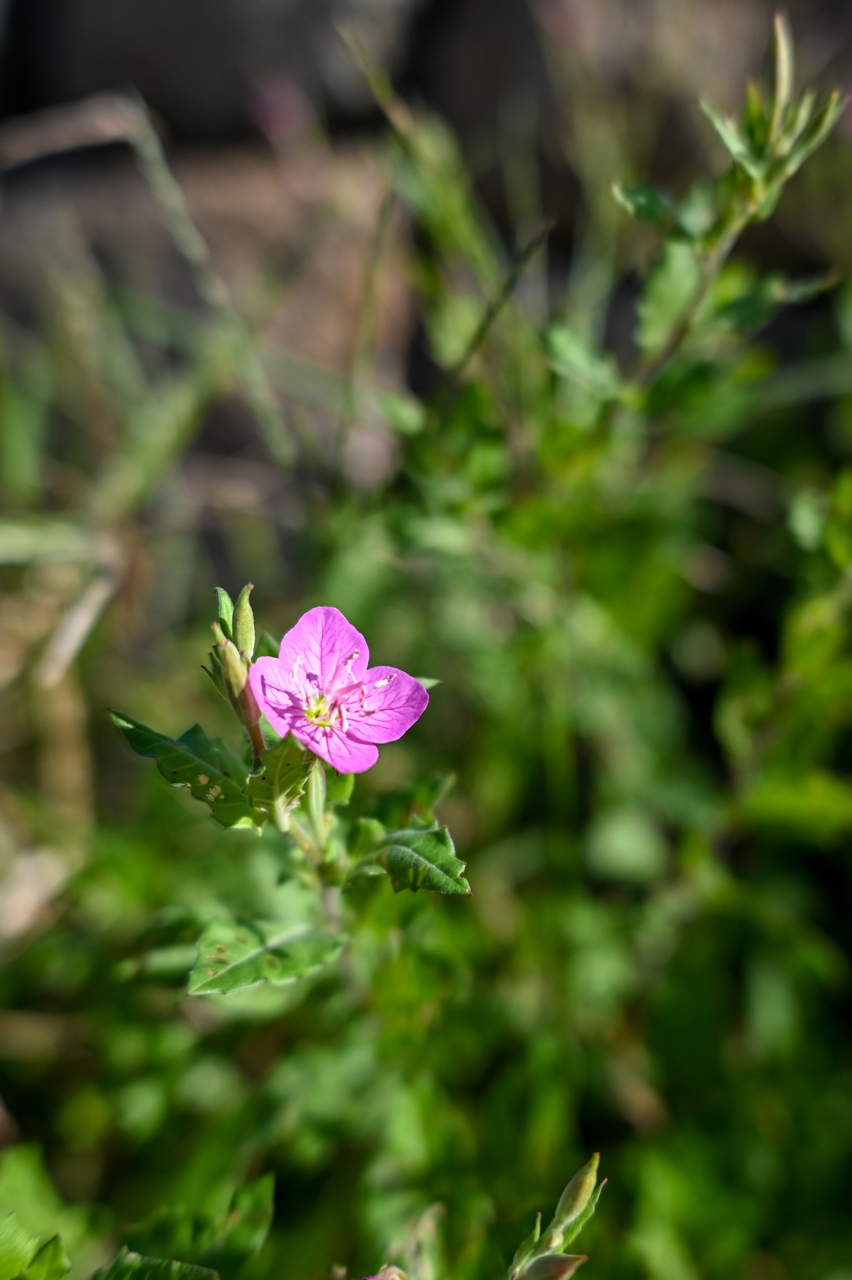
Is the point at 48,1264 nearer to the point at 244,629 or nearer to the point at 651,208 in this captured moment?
the point at 244,629

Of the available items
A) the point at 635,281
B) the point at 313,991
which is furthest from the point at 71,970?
the point at 635,281

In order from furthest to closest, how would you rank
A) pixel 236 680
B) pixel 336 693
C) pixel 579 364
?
pixel 579 364 → pixel 336 693 → pixel 236 680

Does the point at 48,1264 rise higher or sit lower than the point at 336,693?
lower

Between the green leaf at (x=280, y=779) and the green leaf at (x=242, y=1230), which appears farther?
the green leaf at (x=242, y=1230)

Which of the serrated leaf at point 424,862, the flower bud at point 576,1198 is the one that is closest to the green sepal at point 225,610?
the serrated leaf at point 424,862

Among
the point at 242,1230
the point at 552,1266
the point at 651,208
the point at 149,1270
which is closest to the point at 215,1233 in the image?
the point at 242,1230

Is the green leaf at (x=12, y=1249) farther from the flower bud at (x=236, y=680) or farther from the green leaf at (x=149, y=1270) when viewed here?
the flower bud at (x=236, y=680)

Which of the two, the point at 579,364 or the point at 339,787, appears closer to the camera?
the point at 339,787
